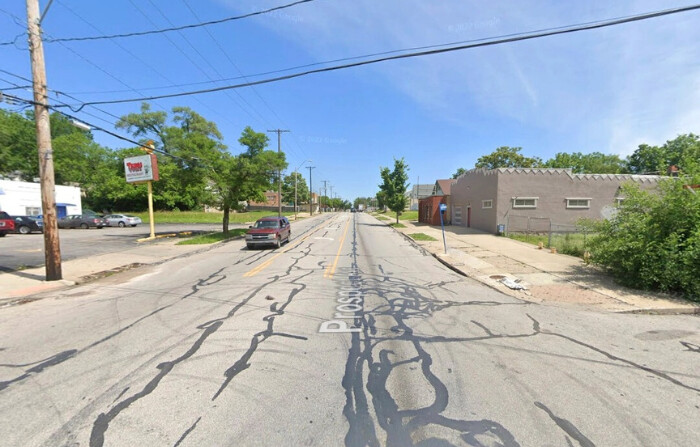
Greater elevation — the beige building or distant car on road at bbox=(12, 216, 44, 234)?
the beige building

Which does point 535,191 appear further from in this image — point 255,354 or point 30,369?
point 30,369

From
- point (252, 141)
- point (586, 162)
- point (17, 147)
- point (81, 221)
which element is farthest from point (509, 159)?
point (17, 147)

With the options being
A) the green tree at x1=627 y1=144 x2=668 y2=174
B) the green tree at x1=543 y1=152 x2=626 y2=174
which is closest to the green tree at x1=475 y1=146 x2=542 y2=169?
the green tree at x1=543 y1=152 x2=626 y2=174

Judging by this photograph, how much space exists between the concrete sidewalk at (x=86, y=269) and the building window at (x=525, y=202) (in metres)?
19.7

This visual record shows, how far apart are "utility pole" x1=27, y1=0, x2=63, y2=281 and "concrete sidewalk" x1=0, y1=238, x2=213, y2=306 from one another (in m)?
0.56

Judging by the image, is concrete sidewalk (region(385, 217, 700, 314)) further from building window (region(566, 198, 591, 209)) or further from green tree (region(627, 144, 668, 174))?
green tree (region(627, 144, 668, 174))

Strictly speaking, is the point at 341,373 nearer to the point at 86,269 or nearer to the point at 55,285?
the point at 55,285

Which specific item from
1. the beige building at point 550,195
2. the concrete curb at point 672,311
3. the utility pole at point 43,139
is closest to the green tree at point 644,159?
the beige building at point 550,195

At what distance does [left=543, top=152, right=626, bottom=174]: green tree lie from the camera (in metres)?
55.6

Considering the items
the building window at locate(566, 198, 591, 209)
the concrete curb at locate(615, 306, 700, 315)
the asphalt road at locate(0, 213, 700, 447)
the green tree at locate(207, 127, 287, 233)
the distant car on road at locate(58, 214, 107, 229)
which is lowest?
the concrete curb at locate(615, 306, 700, 315)

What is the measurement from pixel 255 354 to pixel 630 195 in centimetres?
1008

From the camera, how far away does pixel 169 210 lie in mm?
47469

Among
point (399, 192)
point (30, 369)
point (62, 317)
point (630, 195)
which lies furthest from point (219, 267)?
point (399, 192)

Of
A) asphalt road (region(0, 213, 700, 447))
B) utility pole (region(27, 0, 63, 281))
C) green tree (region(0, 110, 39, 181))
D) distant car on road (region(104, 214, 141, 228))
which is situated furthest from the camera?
green tree (region(0, 110, 39, 181))
